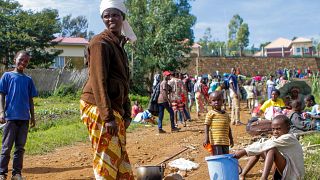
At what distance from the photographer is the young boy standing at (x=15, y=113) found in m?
5.52

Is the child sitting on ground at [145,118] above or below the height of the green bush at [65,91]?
below

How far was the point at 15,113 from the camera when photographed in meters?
5.56

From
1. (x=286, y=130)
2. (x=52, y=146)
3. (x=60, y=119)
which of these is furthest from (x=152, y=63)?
(x=286, y=130)

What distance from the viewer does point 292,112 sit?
8695 mm

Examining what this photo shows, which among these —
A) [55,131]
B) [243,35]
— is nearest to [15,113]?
[55,131]

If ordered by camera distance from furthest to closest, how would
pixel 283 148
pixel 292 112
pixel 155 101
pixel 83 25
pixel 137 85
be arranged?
pixel 83 25, pixel 137 85, pixel 155 101, pixel 292 112, pixel 283 148

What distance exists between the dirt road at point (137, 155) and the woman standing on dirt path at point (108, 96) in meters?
2.70

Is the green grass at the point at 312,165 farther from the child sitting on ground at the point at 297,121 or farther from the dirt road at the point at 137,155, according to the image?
the child sitting on ground at the point at 297,121

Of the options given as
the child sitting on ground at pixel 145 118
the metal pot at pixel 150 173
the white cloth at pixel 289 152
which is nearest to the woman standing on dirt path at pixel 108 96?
the metal pot at pixel 150 173

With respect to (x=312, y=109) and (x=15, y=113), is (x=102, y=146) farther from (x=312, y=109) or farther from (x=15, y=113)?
(x=312, y=109)

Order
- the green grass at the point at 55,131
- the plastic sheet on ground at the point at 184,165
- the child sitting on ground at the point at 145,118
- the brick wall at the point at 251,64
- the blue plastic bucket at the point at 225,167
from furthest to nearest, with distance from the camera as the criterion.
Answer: the brick wall at the point at 251,64 → the child sitting on ground at the point at 145,118 → the green grass at the point at 55,131 → the plastic sheet on ground at the point at 184,165 → the blue plastic bucket at the point at 225,167

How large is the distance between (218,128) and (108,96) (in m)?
2.93

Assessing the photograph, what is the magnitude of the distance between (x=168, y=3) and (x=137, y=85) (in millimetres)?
5394

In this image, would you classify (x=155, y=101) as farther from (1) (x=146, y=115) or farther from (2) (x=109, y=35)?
(2) (x=109, y=35)
